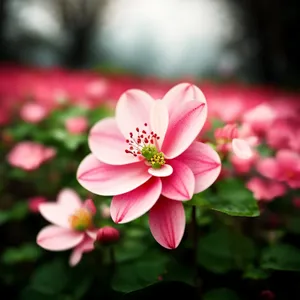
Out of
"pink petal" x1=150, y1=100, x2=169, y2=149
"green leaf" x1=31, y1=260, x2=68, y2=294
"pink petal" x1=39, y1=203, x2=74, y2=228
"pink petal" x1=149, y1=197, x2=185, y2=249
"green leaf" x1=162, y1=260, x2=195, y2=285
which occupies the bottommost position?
"green leaf" x1=31, y1=260, x2=68, y2=294

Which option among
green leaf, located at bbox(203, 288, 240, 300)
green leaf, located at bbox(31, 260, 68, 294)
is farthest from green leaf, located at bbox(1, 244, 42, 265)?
green leaf, located at bbox(203, 288, 240, 300)

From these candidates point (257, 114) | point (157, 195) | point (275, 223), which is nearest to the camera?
point (157, 195)

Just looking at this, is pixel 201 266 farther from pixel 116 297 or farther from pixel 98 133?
pixel 98 133

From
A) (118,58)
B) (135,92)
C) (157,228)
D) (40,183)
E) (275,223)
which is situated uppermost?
(135,92)

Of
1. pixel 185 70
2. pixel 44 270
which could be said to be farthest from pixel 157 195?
pixel 185 70

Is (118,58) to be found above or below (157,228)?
below

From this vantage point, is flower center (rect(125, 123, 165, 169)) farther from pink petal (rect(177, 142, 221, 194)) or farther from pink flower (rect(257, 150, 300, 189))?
pink flower (rect(257, 150, 300, 189))

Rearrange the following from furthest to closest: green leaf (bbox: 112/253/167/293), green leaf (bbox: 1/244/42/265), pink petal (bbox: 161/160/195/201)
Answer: green leaf (bbox: 1/244/42/265), green leaf (bbox: 112/253/167/293), pink petal (bbox: 161/160/195/201)
